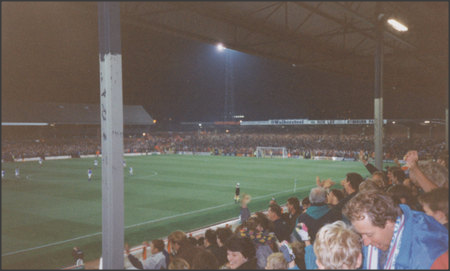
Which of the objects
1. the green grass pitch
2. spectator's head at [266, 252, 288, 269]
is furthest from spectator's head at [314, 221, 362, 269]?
the green grass pitch

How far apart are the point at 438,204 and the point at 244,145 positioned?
56.8 meters

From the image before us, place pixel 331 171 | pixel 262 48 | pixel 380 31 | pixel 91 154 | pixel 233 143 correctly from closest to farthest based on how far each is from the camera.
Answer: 1. pixel 380 31
2. pixel 262 48
3. pixel 331 171
4. pixel 91 154
5. pixel 233 143

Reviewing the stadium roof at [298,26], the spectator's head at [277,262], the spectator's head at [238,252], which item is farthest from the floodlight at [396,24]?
the spectator's head at [277,262]

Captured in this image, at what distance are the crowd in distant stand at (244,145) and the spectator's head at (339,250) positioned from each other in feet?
117

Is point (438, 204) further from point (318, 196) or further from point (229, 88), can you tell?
point (229, 88)

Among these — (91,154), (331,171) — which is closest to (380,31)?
(331,171)

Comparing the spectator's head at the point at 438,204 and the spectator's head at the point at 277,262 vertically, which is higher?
the spectator's head at the point at 438,204

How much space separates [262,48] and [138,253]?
9.27 metres

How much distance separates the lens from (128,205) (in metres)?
16.7

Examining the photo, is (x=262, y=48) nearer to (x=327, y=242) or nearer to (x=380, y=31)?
(x=380, y=31)

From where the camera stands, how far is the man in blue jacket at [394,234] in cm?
232

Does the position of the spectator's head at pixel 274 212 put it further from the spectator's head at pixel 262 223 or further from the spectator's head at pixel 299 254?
the spectator's head at pixel 299 254

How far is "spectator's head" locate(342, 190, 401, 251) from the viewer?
8.52ft

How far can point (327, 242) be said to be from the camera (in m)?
2.56
